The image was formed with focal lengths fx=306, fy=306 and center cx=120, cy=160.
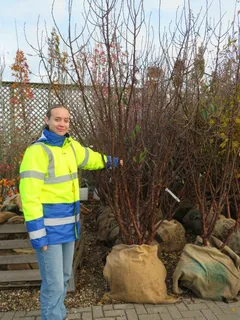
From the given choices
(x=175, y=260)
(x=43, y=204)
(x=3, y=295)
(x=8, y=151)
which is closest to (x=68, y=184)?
(x=43, y=204)

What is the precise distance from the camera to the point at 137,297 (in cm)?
275

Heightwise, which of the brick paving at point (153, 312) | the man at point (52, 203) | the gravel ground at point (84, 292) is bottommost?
the gravel ground at point (84, 292)

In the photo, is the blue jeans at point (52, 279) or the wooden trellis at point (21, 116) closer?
the blue jeans at point (52, 279)

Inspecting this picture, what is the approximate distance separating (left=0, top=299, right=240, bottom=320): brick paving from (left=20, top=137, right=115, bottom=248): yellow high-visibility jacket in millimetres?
846

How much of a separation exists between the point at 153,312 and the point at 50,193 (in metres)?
1.43

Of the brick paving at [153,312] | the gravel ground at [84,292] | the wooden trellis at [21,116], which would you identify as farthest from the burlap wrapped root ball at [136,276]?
the wooden trellis at [21,116]

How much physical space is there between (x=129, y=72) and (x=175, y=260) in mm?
2273

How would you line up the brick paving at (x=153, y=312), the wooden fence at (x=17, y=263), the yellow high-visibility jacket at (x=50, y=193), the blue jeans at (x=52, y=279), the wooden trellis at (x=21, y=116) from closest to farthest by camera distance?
the yellow high-visibility jacket at (x=50, y=193)
the blue jeans at (x=52, y=279)
the brick paving at (x=153, y=312)
the wooden fence at (x=17, y=263)
the wooden trellis at (x=21, y=116)

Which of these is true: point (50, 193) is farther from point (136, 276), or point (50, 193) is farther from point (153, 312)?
point (153, 312)

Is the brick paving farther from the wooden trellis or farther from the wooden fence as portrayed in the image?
the wooden trellis

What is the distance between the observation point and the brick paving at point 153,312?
102 inches

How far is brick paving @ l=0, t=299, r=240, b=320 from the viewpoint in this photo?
2.60 m

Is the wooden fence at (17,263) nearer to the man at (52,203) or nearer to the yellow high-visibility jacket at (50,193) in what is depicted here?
the man at (52,203)

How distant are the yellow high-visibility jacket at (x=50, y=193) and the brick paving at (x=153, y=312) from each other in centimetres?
85
